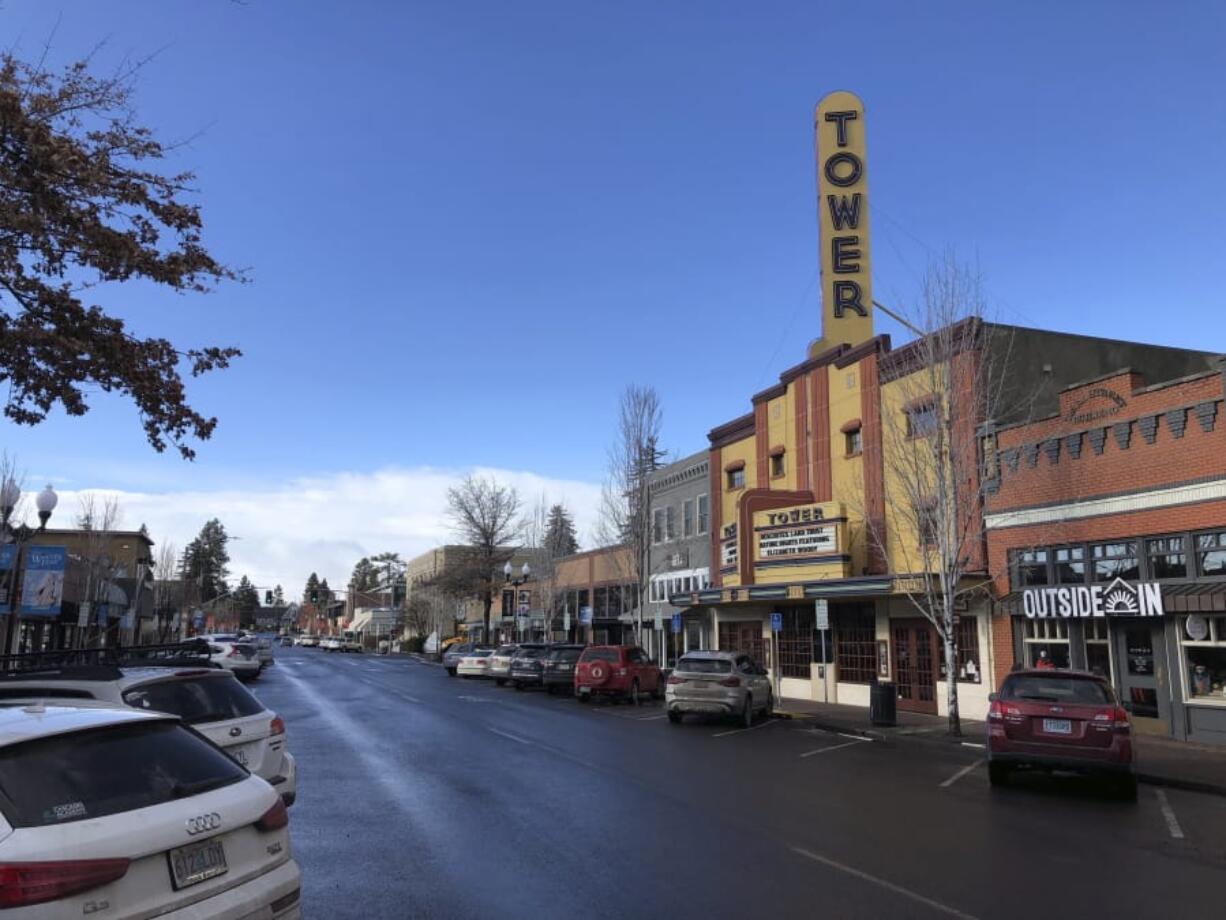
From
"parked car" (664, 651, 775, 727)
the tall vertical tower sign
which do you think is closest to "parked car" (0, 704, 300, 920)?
"parked car" (664, 651, 775, 727)

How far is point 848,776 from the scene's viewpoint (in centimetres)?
1304

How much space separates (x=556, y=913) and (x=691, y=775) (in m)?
6.87

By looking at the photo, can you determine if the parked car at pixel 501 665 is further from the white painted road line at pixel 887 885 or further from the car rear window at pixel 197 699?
the white painted road line at pixel 887 885

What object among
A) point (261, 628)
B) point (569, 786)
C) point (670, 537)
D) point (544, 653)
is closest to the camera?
point (569, 786)

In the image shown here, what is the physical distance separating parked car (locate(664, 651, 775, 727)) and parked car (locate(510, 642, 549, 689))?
408 inches

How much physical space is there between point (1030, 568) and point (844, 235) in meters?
12.9

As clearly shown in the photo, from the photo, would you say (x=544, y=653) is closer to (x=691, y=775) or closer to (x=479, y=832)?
(x=691, y=775)

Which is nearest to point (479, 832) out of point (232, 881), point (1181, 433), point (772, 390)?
point (232, 881)

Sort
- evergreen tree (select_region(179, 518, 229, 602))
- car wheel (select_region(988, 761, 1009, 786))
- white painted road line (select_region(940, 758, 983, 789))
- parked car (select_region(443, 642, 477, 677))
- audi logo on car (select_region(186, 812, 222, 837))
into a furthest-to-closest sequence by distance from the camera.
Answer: evergreen tree (select_region(179, 518, 229, 602)) → parked car (select_region(443, 642, 477, 677)) → white painted road line (select_region(940, 758, 983, 789)) → car wheel (select_region(988, 761, 1009, 786)) → audi logo on car (select_region(186, 812, 222, 837))

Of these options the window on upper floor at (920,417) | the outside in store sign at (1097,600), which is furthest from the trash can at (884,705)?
the window on upper floor at (920,417)

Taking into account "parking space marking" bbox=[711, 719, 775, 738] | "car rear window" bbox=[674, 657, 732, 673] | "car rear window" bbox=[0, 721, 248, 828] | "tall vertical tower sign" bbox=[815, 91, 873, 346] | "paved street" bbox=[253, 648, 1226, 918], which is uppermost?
"tall vertical tower sign" bbox=[815, 91, 873, 346]

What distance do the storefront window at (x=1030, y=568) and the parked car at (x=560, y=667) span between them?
13.9 metres

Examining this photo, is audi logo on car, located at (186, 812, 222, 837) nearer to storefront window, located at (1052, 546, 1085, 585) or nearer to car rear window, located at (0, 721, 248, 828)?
car rear window, located at (0, 721, 248, 828)

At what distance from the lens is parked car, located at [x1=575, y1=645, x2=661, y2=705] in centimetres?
2595
